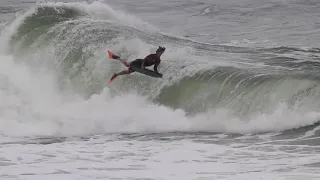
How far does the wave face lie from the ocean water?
25mm

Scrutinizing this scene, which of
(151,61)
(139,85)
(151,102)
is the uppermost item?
(151,61)

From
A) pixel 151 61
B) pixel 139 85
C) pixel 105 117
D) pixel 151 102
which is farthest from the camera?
pixel 139 85

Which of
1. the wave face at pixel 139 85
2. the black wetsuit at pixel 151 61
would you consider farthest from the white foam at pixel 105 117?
the black wetsuit at pixel 151 61

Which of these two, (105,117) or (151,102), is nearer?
(105,117)

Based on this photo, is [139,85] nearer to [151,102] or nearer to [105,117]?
[151,102]

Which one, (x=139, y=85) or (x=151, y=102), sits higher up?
(x=139, y=85)

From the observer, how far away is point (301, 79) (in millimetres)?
11266

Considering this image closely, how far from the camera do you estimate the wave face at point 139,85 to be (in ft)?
35.1

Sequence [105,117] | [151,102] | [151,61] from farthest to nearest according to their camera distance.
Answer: [151,102] → [151,61] → [105,117]

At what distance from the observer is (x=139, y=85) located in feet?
41.5

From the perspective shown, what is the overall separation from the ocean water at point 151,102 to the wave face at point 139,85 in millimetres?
25

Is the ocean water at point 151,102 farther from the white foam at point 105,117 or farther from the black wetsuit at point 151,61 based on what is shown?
the black wetsuit at point 151,61

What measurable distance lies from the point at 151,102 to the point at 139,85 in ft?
2.46

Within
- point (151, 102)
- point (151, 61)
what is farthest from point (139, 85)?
point (151, 61)
